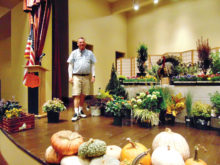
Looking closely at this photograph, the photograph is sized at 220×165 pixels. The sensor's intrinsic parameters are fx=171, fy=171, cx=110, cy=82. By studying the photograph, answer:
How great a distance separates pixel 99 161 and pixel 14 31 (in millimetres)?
5348


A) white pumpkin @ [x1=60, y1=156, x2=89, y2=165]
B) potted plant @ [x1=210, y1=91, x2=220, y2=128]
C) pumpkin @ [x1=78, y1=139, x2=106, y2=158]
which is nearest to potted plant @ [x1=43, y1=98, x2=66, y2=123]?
white pumpkin @ [x1=60, y1=156, x2=89, y2=165]

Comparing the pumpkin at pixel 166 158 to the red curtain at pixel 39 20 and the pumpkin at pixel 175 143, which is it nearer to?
the pumpkin at pixel 175 143

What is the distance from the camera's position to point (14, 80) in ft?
17.5

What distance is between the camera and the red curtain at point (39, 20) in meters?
3.83

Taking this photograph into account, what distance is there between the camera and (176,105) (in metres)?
3.02

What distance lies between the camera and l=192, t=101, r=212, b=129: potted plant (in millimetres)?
2703

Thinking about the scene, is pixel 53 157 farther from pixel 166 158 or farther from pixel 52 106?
pixel 52 106

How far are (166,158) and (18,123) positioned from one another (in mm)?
2346

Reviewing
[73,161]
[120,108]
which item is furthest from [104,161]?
[120,108]

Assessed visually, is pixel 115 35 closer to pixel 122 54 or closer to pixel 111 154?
pixel 122 54

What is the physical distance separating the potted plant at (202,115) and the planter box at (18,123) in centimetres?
269

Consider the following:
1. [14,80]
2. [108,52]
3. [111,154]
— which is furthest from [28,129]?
[108,52]

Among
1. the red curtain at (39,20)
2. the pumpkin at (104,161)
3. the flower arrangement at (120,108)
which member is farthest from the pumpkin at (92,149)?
the red curtain at (39,20)

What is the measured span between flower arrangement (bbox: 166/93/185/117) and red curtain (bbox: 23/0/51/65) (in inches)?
117
